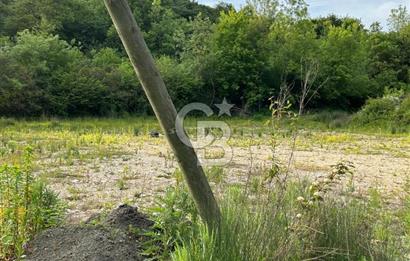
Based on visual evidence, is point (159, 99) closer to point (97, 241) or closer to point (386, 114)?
point (97, 241)

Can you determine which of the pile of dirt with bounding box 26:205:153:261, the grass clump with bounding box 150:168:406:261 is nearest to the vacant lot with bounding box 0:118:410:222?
the grass clump with bounding box 150:168:406:261

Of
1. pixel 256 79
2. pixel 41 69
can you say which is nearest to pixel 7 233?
pixel 41 69

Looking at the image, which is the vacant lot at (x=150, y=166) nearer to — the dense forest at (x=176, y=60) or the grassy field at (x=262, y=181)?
the grassy field at (x=262, y=181)

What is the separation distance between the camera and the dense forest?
69.6 ft

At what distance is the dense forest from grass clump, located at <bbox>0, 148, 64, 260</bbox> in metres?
17.9

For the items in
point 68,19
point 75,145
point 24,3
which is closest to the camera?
point 75,145

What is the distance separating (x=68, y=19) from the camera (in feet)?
96.4

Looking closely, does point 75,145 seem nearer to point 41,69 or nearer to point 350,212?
point 350,212

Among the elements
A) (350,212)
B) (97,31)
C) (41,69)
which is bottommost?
(350,212)

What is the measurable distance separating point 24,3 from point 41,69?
889 centimetres

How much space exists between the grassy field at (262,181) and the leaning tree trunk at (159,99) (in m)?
0.16

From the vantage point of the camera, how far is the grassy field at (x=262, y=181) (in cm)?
224

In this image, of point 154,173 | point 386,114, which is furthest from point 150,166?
point 386,114

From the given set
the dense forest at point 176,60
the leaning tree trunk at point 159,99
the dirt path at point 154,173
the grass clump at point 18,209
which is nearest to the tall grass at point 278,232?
the leaning tree trunk at point 159,99
